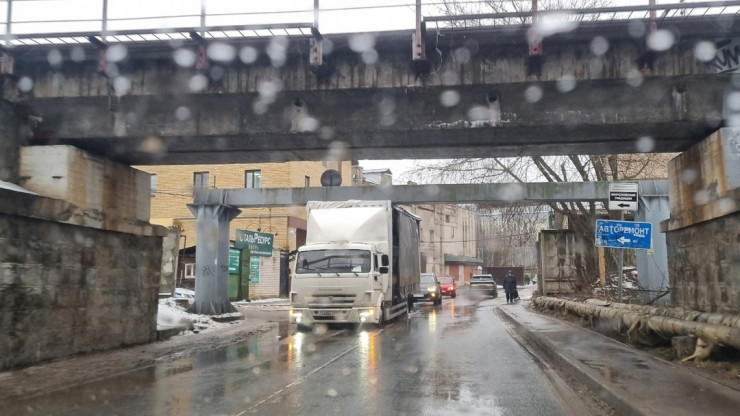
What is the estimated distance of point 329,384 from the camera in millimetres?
8211

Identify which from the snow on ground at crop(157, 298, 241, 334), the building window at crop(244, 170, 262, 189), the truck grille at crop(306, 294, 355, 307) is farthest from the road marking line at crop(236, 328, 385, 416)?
the building window at crop(244, 170, 262, 189)

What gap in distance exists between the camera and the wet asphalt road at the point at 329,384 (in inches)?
268

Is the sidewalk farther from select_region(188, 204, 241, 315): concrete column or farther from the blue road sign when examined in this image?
select_region(188, 204, 241, 315): concrete column

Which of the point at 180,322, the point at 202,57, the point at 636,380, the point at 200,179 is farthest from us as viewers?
the point at 200,179

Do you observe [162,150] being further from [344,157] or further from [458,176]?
[458,176]

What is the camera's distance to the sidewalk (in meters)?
6.08

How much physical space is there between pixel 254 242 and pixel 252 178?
1031cm

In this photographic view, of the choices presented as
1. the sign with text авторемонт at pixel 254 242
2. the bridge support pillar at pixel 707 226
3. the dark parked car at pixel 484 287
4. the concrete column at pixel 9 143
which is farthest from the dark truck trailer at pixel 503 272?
the concrete column at pixel 9 143

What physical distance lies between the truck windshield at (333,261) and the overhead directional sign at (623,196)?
21.5 feet

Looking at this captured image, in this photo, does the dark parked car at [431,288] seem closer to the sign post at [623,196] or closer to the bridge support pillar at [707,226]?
the sign post at [623,196]

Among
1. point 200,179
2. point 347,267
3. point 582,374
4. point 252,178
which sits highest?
point 200,179

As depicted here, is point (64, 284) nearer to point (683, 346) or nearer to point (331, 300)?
point (331, 300)

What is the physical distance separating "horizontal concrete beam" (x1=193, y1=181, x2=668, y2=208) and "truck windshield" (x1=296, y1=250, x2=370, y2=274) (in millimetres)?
5144

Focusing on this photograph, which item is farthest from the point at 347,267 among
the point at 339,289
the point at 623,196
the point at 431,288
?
the point at 431,288
